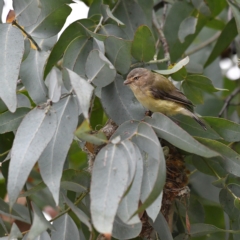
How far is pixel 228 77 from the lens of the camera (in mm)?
5430

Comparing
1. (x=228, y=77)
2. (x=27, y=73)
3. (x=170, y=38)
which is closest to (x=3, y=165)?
(x=27, y=73)

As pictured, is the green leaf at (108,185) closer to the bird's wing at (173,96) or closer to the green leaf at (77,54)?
the green leaf at (77,54)

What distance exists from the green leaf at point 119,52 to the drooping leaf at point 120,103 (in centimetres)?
9

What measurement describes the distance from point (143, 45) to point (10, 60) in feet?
2.37

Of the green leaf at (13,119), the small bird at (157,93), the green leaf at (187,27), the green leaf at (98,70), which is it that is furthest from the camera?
the green leaf at (187,27)

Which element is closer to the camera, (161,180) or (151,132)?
(161,180)

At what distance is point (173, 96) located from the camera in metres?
3.35

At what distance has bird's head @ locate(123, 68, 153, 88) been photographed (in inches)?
119

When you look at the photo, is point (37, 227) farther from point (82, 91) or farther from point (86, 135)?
point (82, 91)

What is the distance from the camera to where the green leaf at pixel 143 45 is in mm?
2916

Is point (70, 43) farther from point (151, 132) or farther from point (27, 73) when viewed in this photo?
point (151, 132)

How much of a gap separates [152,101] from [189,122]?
19.5 inches

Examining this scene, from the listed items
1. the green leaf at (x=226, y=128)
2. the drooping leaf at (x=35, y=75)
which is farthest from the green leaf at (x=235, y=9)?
the drooping leaf at (x=35, y=75)

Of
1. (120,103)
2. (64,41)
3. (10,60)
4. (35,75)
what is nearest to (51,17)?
(64,41)
